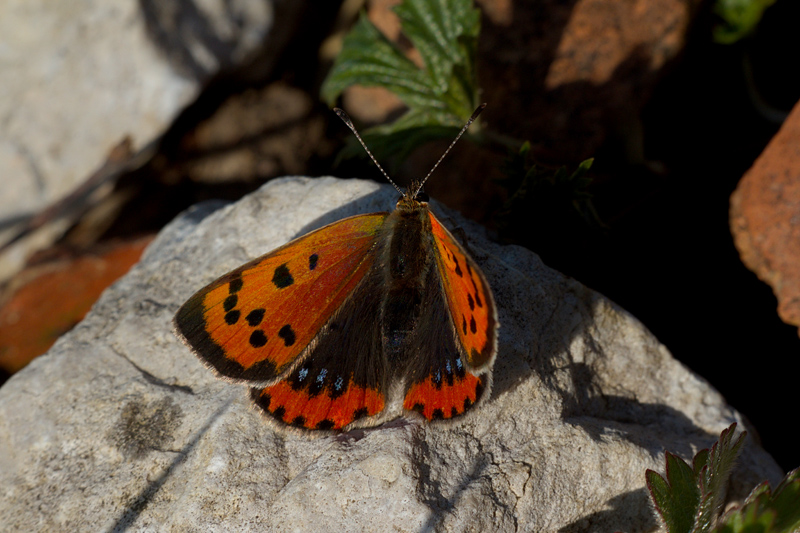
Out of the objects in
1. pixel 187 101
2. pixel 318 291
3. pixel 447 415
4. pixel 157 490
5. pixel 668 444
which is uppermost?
pixel 187 101

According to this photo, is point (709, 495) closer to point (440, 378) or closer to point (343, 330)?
point (440, 378)

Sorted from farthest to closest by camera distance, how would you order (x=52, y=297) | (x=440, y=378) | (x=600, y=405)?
1. (x=52, y=297)
2. (x=600, y=405)
3. (x=440, y=378)

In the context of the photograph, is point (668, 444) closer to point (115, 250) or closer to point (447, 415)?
point (447, 415)

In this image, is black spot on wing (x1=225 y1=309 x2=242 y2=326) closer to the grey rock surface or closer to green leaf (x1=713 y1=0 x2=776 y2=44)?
the grey rock surface

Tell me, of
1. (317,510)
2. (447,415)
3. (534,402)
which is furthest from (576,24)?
(317,510)

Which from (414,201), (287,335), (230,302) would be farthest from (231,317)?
(414,201)
